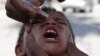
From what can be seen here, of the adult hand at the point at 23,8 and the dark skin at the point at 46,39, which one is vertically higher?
the adult hand at the point at 23,8

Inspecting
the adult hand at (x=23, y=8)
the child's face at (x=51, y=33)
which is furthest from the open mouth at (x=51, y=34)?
the adult hand at (x=23, y=8)

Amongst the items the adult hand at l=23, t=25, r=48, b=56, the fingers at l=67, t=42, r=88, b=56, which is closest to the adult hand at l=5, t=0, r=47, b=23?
the adult hand at l=23, t=25, r=48, b=56

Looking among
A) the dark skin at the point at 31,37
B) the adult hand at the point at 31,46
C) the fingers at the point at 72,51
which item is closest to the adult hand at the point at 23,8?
the dark skin at the point at 31,37

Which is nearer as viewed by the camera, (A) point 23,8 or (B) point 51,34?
(A) point 23,8

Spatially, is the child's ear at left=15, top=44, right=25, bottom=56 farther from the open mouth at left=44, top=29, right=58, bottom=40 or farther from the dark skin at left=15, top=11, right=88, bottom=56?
the open mouth at left=44, top=29, right=58, bottom=40

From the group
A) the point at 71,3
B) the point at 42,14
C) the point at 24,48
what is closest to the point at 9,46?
the point at 24,48

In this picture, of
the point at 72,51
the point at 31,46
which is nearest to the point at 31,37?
the point at 31,46

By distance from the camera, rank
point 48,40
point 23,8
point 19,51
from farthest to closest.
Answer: point 19,51 < point 48,40 < point 23,8

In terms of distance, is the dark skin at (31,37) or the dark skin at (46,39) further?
the dark skin at (46,39)

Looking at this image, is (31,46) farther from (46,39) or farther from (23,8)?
(23,8)

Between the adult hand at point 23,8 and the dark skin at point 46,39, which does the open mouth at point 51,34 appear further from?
the adult hand at point 23,8

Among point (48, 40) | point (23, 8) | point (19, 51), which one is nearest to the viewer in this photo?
point (23, 8)

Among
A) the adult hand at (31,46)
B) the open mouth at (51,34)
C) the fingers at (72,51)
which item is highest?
the open mouth at (51,34)

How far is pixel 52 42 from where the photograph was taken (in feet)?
4.21
